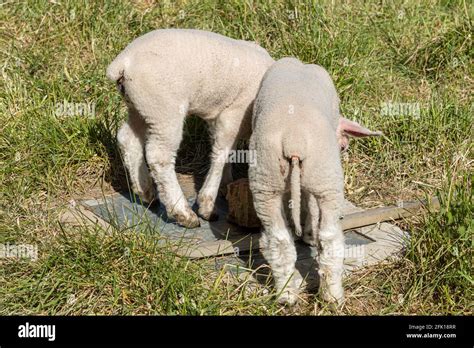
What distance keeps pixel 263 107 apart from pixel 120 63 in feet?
4.25

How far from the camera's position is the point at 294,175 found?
4.39m

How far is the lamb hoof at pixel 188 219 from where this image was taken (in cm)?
588

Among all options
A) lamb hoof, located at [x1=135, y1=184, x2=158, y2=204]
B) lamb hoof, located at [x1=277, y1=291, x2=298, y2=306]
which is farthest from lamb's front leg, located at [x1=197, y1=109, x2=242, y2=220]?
lamb hoof, located at [x1=277, y1=291, x2=298, y2=306]

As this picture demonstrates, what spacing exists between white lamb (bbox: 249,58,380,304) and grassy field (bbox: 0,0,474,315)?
0.25 meters

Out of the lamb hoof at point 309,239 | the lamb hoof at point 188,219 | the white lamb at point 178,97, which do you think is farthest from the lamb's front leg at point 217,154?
the lamb hoof at point 309,239

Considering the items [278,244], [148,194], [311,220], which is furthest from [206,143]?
[278,244]

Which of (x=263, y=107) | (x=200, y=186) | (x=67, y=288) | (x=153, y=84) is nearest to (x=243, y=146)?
(x=200, y=186)

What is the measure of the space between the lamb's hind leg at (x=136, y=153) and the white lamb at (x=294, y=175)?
1547 millimetres

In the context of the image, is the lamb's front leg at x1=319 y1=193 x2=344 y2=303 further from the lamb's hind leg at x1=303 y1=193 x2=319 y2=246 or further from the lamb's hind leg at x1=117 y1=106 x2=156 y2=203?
the lamb's hind leg at x1=117 y1=106 x2=156 y2=203

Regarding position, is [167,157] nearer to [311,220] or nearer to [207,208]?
[207,208]

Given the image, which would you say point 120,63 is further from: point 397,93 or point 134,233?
point 397,93

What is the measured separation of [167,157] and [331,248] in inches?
66.3

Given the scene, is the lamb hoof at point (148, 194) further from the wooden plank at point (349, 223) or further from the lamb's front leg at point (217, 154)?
the wooden plank at point (349, 223)

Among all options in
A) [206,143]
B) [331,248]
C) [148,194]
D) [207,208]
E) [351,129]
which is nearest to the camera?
[331,248]
